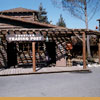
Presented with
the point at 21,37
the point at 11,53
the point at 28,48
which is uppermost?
the point at 21,37

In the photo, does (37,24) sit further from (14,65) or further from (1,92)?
(1,92)

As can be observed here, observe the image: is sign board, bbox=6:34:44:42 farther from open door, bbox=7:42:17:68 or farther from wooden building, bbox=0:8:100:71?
open door, bbox=7:42:17:68

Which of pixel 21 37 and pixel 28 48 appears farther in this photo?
pixel 28 48

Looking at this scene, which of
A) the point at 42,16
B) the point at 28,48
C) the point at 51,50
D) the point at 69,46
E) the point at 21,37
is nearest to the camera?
the point at 21,37

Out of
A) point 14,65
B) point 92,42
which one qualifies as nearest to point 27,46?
point 14,65

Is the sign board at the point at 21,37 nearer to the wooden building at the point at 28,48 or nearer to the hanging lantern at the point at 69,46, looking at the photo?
the wooden building at the point at 28,48

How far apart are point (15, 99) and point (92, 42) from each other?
2041 centimetres

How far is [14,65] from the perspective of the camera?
43.7 feet

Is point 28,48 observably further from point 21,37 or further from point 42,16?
point 42,16

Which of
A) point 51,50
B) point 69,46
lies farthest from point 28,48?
point 69,46

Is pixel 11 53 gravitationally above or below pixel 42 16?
below

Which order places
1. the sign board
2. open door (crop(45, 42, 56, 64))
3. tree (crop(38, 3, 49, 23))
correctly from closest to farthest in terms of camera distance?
the sign board < open door (crop(45, 42, 56, 64)) < tree (crop(38, 3, 49, 23))

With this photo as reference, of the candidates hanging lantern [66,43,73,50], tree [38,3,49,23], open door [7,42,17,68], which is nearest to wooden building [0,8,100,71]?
open door [7,42,17,68]

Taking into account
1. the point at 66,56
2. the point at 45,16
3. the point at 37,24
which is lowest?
the point at 66,56
